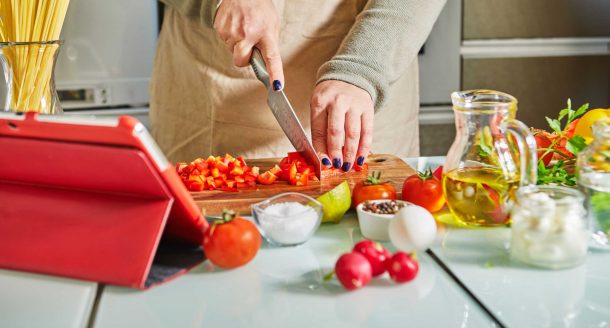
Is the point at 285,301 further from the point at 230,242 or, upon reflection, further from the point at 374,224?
the point at 374,224

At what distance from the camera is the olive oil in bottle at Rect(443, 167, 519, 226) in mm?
1188

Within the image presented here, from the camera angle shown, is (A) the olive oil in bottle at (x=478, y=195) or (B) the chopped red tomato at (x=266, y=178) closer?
(A) the olive oil in bottle at (x=478, y=195)

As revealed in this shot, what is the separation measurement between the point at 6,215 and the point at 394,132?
120 cm

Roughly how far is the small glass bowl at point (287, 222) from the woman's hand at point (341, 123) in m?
0.40

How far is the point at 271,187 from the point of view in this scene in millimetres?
1486

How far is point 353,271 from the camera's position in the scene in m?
0.96

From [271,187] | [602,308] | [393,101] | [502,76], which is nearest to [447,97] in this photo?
[502,76]

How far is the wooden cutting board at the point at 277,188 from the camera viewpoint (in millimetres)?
1380

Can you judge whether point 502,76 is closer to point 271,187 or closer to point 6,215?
point 271,187

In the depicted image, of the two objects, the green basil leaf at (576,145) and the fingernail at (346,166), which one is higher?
the green basil leaf at (576,145)

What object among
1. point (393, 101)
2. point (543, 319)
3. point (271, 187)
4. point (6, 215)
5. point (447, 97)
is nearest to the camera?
point (543, 319)

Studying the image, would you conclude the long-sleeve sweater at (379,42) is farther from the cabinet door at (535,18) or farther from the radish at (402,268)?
the cabinet door at (535,18)

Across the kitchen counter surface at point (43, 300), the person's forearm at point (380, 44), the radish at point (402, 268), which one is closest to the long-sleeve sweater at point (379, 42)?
the person's forearm at point (380, 44)

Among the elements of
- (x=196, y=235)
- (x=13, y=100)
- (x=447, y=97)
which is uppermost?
(x=13, y=100)
